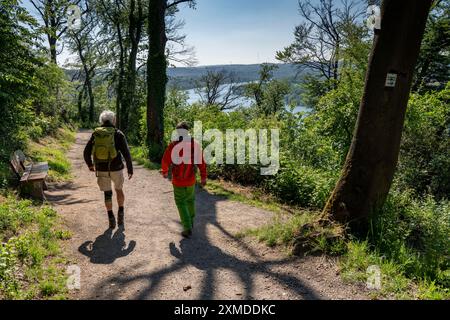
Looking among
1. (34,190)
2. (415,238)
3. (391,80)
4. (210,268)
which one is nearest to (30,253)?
(210,268)

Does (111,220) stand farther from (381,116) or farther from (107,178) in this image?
(381,116)

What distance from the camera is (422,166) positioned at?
11.0 m

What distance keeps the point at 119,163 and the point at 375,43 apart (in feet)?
14.8

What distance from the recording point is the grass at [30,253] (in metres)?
3.75

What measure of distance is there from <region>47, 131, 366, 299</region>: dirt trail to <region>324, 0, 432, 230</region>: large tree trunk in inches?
40.7

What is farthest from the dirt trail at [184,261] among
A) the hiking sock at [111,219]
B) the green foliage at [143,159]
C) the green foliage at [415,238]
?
the green foliage at [143,159]

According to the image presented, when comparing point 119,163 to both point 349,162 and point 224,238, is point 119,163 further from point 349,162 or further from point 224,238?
point 349,162

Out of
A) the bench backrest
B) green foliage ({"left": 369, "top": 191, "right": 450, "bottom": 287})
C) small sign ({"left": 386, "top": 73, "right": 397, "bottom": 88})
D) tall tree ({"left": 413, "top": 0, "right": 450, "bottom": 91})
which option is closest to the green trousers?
green foliage ({"left": 369, "top": 191, "right": 450, "bottom": 287})

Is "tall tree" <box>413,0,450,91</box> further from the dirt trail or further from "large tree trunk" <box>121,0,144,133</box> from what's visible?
"large tree trunk" <box>121,0,144,133</box>

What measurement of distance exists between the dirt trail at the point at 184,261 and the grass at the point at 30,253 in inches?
10.4

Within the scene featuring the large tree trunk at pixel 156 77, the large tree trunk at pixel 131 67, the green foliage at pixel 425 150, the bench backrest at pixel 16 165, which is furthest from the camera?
the large tree trunk at pixel 131 67

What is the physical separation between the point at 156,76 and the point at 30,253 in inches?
434

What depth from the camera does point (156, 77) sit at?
47.3 feet

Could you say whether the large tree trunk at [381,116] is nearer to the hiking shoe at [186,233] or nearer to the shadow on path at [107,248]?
the hiking shoe at [186,233]
